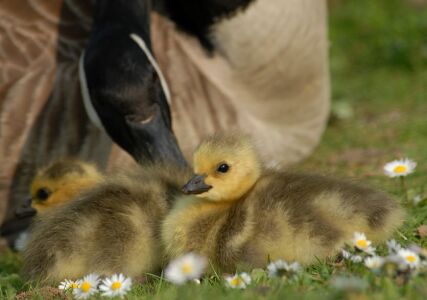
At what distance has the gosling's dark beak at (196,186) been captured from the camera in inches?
104

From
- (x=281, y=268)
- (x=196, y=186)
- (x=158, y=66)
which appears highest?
(x=158, y=66)

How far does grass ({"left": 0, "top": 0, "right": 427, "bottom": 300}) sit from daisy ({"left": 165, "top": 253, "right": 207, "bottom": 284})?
0.09 ft

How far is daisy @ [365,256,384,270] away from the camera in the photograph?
2.33 metres

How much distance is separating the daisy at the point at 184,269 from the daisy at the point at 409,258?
53cm

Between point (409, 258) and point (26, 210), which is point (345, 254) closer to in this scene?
point (409, 258)

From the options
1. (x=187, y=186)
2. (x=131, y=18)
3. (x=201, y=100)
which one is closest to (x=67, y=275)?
(x=187, y=186)

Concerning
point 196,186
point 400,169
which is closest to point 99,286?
point 196,186

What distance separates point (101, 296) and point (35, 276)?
372 mm

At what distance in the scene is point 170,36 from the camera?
4.30 meters

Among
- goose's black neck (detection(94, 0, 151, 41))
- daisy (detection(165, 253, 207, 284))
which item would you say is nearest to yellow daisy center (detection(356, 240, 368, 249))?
daisy (detection(165, 253, 207, 284))

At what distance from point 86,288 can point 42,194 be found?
0.89 meters

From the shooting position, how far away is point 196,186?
2652mm

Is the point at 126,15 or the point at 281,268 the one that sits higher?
the point at 126,15

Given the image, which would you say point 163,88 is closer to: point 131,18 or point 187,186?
point 131,18
